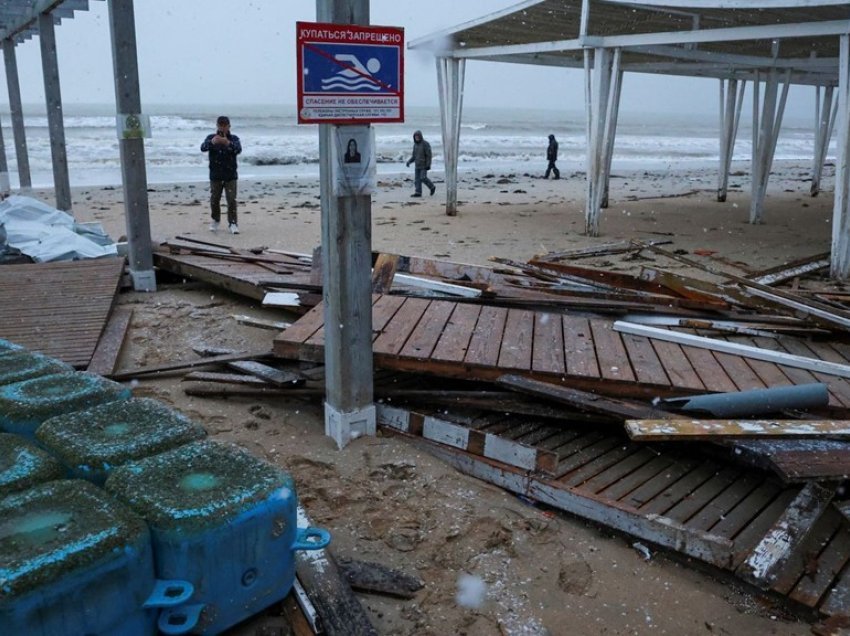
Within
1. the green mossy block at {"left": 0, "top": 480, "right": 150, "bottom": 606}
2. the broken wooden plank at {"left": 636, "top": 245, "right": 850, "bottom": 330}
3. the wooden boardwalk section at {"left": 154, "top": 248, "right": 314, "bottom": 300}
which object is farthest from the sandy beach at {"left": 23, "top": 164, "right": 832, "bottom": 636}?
the broken wooden plank at {"left": 636, "top": 245, "right": 850, "bottom": 330}

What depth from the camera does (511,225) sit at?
13.6 metres

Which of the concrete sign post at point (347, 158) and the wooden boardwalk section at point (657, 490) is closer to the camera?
the wooden boardwalk section at point (657, 490)

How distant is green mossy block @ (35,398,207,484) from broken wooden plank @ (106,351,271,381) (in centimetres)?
257

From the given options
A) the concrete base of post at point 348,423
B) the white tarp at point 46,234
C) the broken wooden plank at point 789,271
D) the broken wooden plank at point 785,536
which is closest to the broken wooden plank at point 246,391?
the concrete base of post at point 348,423

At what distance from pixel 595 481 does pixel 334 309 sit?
6.01ft

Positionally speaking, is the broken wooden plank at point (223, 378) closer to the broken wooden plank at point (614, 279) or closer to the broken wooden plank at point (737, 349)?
the broken wooden plank at point (737, 349)

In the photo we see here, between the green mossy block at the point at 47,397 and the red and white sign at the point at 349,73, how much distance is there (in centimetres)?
170

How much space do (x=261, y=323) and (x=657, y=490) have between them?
169 inches

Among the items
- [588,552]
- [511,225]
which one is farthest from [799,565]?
[511,225]

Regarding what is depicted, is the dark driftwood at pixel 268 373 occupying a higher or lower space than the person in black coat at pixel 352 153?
lower

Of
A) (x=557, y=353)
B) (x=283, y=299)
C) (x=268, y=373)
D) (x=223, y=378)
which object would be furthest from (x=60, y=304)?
(x=557, y=353)

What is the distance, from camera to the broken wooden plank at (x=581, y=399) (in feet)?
13.4

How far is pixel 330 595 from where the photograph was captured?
115 inches

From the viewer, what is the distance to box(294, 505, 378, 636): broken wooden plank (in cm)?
277
